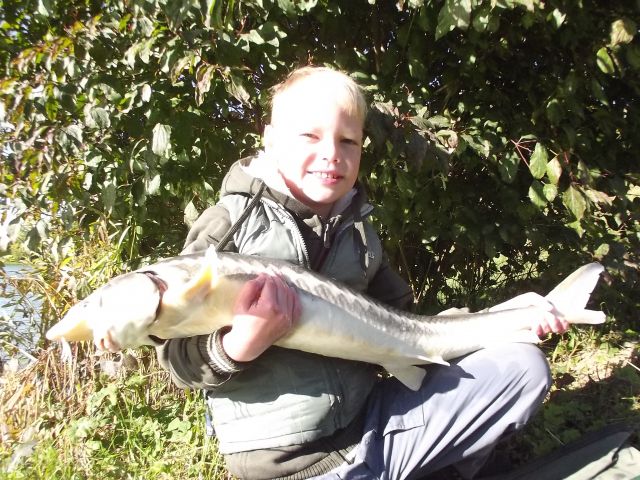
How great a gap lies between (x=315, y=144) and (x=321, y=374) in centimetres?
84

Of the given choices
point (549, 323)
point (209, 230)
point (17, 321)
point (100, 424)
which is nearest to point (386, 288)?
point (549, 323)

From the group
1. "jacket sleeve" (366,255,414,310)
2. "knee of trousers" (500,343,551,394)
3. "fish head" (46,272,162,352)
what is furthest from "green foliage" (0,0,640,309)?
"fish head" (46,272,162,352)

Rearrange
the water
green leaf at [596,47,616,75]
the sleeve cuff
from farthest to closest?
the water → green leaf at [596,47,616,75] → the sleeve cuff

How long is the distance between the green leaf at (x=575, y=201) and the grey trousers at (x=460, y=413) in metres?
0.79

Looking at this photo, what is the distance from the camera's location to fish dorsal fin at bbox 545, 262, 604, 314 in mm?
2111

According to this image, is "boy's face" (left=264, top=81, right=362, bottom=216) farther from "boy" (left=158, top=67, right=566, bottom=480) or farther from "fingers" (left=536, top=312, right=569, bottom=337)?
"fingers" (left=536, top=312, right=569, bottom=337)

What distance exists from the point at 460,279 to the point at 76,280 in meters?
2.59

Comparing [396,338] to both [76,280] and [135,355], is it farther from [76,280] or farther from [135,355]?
[76,280]

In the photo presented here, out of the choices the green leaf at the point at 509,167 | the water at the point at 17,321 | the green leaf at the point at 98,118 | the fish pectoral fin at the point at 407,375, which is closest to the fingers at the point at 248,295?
the fish pectoral fin at the point at 407,375

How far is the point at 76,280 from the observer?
10.4 feet

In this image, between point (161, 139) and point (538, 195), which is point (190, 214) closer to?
point (161, 139)

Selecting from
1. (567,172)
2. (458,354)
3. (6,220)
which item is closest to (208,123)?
(6,220)

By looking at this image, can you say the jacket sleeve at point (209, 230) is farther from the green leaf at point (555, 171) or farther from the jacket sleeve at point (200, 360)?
the green leaf at point (555, 171)

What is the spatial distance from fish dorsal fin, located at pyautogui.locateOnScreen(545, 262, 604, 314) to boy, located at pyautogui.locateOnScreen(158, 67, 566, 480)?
10 centimetres
